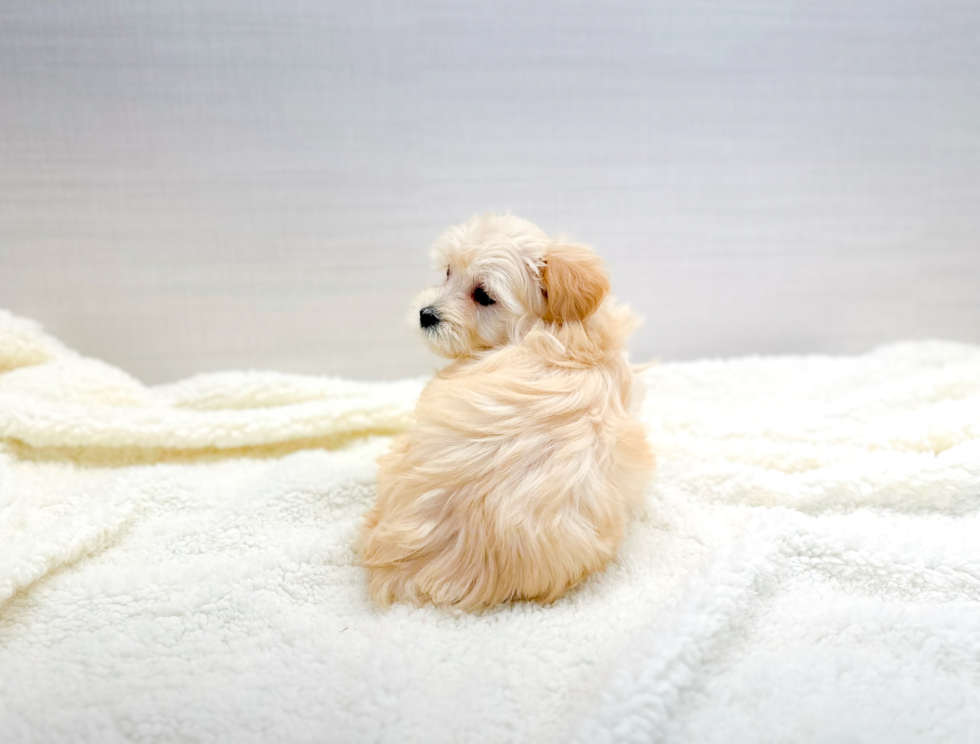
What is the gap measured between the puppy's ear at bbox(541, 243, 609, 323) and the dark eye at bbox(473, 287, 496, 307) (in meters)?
0.10

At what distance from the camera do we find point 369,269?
172 centimetres

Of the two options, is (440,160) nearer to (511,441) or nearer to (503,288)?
(503,288)

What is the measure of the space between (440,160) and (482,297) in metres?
0.68

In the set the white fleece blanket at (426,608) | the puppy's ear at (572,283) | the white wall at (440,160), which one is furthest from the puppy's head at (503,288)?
the white wall at (440,160)

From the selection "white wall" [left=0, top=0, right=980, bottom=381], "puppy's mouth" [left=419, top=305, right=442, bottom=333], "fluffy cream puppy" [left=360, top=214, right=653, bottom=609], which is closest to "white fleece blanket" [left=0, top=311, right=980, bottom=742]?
"fluffy cream puppy" [left=360, top=214, right=653, bottom=609]

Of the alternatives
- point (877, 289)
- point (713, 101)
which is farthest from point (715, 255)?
point (877, 289)

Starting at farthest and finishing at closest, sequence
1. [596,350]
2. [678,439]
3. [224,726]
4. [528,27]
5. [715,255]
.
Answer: [715,255], [528,27], [678,439], [596,350], [224,726]

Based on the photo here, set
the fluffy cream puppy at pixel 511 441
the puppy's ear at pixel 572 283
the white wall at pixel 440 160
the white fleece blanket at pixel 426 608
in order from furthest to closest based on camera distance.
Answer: the white wall at pixel 440 160, the puppy's ear at pixel 572 283, the fluffy cream puppy at pixel 511 441, the white fleece blanket at pixel 426 608

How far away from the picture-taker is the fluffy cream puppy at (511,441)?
95 centimetres

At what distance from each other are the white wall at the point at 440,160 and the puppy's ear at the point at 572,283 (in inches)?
27.1

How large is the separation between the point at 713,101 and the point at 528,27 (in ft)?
1.74

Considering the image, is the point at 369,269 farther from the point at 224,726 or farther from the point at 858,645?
the point at 858,645

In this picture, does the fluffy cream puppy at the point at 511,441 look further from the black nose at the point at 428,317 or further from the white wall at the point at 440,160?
the white wall at the point at 440,160

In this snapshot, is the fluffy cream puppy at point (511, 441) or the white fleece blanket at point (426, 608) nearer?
the white fleece blanket at point (426, 608)
